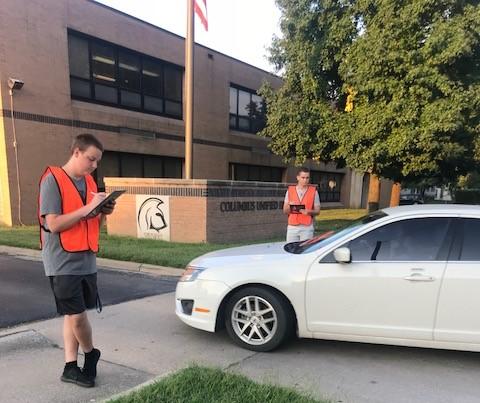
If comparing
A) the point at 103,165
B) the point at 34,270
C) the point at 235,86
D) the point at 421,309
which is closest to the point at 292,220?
the point at 421,309

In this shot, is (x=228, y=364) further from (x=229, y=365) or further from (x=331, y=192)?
(x=331, y=192)

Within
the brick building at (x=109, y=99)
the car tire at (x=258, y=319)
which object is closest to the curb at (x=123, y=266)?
the car tire at (x=258, y=319)

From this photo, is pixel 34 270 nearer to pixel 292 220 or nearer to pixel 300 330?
pixel 292 220

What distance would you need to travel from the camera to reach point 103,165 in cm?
1555

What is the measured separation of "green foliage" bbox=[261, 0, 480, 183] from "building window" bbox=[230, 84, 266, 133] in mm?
5053

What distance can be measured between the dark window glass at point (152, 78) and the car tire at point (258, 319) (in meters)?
14.4

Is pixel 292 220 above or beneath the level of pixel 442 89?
beneath

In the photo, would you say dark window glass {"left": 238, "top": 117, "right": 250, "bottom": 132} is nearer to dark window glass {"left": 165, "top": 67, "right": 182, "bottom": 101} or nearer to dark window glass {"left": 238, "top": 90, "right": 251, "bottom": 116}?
dark window glass {"left": 238, "top": 90, "right": 251, "bottom": 116}

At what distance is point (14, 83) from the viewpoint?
12352mm

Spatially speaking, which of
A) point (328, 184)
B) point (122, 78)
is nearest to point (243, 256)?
point (122, 78)

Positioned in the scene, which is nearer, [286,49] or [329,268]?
[329,268]

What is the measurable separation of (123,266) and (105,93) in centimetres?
954

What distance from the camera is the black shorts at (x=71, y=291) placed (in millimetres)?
2971

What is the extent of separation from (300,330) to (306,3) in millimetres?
13535
